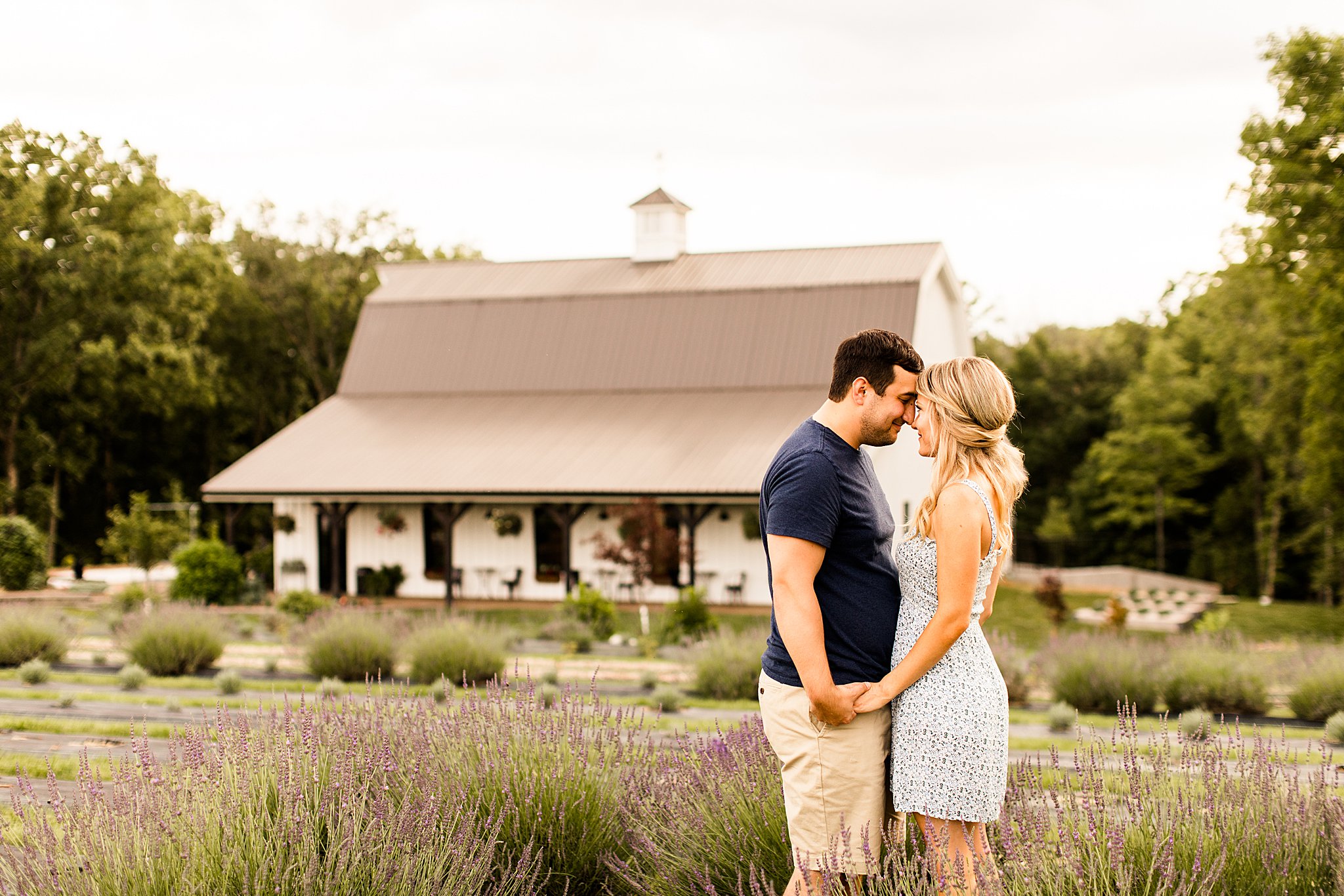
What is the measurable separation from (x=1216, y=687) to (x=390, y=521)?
16316 mm

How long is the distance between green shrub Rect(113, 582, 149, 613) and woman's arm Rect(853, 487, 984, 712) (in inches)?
663

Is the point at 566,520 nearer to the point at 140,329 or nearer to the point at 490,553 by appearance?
the point at 490,553

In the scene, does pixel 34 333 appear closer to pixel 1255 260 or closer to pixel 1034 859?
pixel 1255 260

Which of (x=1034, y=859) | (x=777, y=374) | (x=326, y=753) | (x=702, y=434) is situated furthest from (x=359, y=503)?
(x=1034, y=859)

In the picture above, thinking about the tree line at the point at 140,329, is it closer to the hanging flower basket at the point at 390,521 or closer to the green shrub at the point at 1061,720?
the hanging flower basket at the point at 390,521

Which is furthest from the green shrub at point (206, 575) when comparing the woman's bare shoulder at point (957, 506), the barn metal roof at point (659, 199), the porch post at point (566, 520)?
Answer: the woman's bare shoulder at point (957, 506)

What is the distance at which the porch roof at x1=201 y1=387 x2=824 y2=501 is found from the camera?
20.4 meters

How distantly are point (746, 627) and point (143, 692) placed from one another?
29.5ft

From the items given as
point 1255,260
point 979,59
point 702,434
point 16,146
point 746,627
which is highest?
point 16,146

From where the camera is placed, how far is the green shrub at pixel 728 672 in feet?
34.0

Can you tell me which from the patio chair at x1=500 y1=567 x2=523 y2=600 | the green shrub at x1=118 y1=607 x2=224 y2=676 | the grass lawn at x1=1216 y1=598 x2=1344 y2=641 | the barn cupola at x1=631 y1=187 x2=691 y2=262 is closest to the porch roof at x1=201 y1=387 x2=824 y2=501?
the patio chair at x1=500 y1=567 x2=523 y2=600

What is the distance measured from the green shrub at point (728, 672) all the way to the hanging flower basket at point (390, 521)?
13.0 metres

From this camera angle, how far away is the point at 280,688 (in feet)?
32.0

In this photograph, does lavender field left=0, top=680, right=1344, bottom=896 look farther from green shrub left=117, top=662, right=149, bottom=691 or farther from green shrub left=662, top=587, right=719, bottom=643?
green shrub left=662, top=587, right=719, bottom=643
